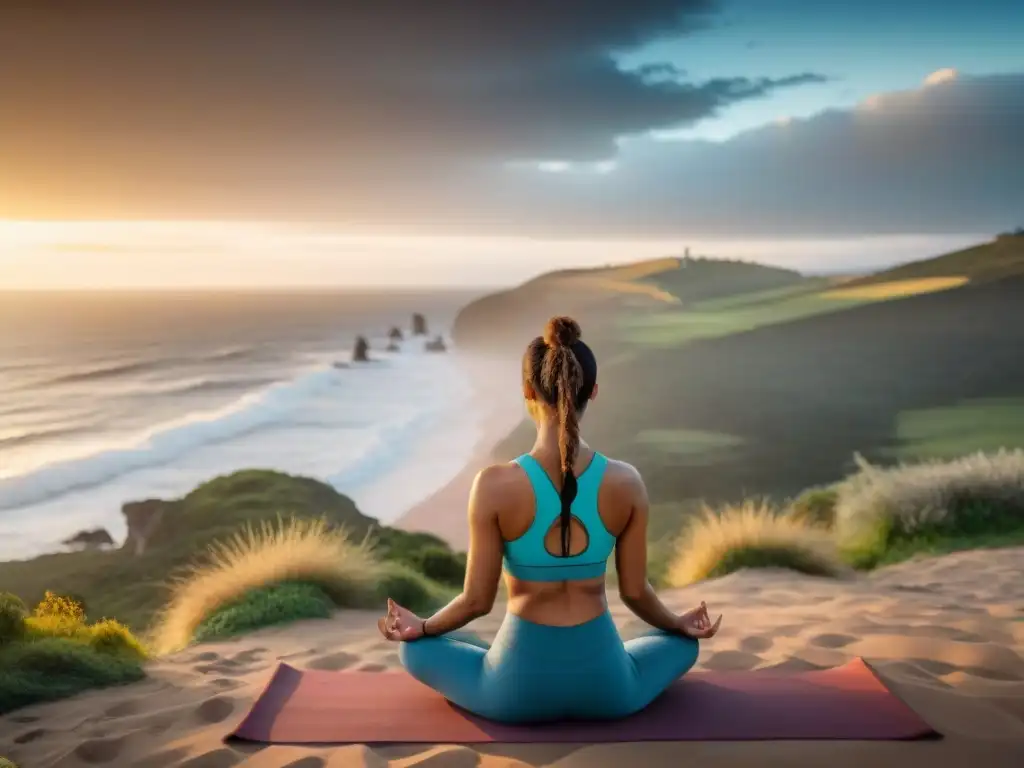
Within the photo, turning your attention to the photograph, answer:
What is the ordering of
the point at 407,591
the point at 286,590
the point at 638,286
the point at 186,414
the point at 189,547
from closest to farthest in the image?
1. the point at 286,590
2. the point at 407,591
3. the point at 189,547
4. the point at 638,286
5. the point at 186,414

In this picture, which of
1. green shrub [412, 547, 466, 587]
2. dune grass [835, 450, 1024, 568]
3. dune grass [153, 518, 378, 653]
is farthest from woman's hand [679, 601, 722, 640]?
dune grass [835, 450, 1024, 568]

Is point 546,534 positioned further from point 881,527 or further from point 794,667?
point 881,527

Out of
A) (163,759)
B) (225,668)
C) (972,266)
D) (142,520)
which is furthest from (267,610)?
(972,266)

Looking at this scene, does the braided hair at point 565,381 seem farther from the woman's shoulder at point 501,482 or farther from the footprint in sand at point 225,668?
the footprint in sand at point 225,668

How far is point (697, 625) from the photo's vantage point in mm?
2293

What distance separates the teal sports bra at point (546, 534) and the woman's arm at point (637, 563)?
0.25 feet

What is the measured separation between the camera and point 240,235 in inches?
297

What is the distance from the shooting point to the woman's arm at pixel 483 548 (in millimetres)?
1994

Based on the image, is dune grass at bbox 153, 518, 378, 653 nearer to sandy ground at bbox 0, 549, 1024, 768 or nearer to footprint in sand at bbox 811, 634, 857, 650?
sandy ground at bbox 0, 549, 1024, 768

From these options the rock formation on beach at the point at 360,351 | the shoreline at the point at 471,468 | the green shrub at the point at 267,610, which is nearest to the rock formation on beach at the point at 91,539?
the shoreline at the point at 471,468

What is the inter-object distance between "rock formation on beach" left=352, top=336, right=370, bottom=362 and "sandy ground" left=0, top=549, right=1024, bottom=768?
33.0 feet

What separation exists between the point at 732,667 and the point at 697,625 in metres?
0.47

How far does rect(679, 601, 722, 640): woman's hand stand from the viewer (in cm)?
226

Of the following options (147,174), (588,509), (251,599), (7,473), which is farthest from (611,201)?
(588,509)
